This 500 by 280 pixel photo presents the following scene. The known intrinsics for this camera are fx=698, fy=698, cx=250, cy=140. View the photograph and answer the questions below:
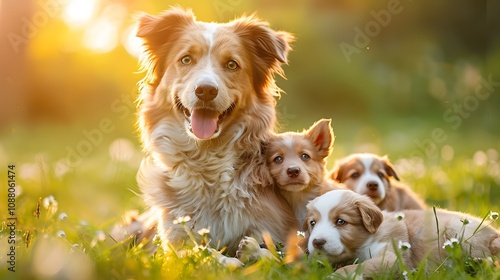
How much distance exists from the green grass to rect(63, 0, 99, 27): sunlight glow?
161cm

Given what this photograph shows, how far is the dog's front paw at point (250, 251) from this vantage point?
167 inches

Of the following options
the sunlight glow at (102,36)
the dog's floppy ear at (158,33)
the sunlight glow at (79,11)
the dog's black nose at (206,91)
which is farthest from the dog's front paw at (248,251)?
the sunlight glow at (102,36)

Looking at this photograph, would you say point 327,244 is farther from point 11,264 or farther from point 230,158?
point 11,264

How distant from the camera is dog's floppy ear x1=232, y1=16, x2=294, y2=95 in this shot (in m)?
5.11

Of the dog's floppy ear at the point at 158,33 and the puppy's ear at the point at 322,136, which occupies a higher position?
the dog's floppy ear at the point at 158,33

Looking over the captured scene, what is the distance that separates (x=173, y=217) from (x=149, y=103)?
92 centimetres

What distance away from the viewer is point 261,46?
16.9ft

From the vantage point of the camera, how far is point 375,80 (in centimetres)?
1296

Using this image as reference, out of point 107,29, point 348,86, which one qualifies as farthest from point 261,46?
point 348,86

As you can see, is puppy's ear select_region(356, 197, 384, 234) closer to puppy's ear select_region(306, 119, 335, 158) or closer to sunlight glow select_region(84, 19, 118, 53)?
puppy's ear select_region(306, 119, 335, 158)

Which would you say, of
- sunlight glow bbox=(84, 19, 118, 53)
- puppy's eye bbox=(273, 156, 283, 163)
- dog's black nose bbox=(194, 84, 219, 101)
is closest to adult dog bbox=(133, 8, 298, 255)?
dog's black nose bbox=(194, 84, 219, 101)

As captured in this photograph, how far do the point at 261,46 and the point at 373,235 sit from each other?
1.66 m

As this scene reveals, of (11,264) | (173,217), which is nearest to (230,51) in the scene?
(173,217)

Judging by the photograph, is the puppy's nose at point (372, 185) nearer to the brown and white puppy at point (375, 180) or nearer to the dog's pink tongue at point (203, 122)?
the brown and white puppy at point (375, 180)
